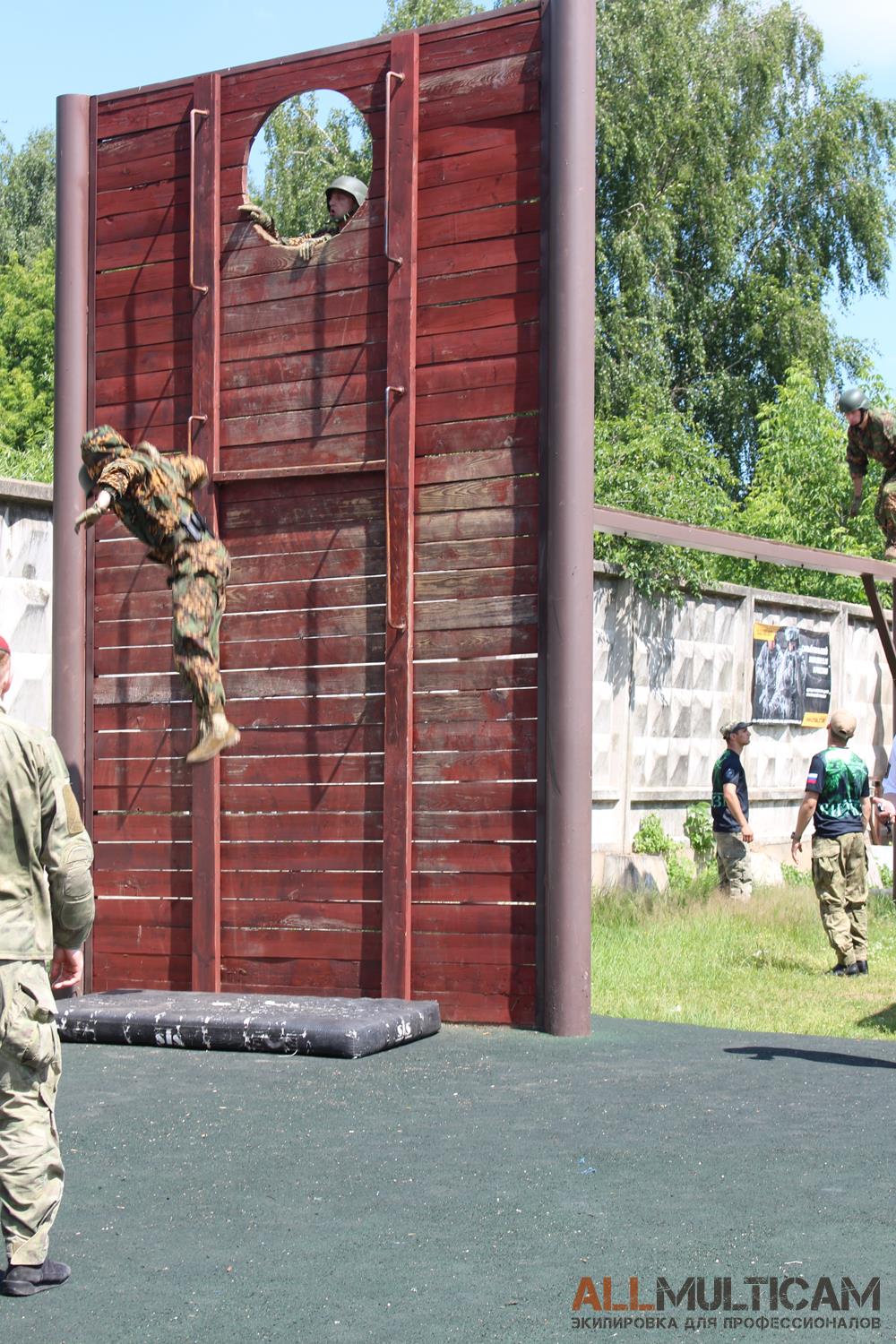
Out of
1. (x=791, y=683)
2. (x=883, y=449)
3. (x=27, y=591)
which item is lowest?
(x=791, y=683)

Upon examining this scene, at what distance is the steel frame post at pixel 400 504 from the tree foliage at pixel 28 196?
33.7 meters

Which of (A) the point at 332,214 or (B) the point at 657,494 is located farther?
(B) the point at 657,494

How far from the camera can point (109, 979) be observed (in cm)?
1021

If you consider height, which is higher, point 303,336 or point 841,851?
point 303,336

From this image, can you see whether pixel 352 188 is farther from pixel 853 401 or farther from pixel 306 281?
pixel 853 401

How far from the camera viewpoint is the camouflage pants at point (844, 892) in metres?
11.4

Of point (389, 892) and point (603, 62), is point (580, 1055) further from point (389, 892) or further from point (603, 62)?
point (603, 62)

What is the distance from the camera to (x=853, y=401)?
8445 millimetres

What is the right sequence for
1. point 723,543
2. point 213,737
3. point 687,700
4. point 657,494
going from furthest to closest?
1. point 657,494
2. point 687,700
3. point 723,543
4. point 213,737

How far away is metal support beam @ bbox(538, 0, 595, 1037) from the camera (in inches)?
350

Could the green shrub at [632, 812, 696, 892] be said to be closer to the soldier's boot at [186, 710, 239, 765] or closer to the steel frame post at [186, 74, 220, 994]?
the steel frame post at [186, 74, 220, 994]

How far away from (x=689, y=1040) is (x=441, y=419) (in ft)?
12.0

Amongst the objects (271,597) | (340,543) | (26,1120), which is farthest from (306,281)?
(26,1120)

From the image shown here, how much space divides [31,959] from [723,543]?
8.51 meters
